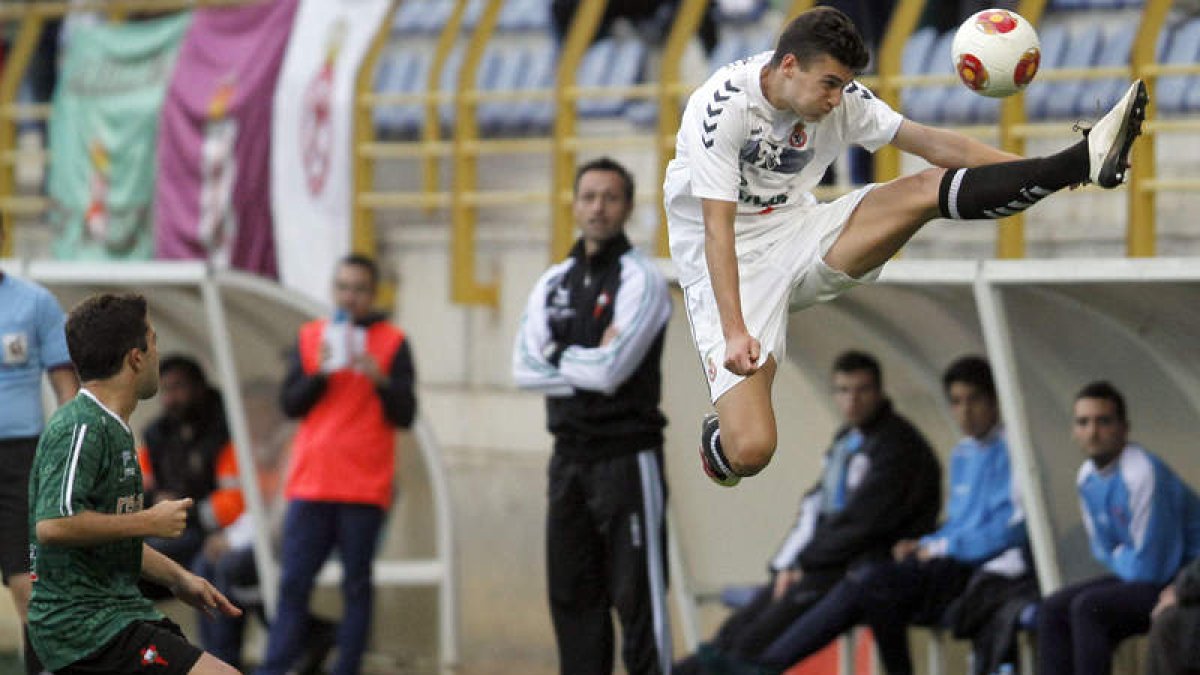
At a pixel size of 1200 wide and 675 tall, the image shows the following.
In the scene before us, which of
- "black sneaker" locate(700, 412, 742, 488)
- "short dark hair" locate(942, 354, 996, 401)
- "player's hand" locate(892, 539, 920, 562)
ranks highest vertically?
"short dark hair" locate(942, 354, 996, 401)

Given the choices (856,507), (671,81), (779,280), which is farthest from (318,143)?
(779,280)

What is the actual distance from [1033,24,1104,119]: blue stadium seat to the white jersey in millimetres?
3807

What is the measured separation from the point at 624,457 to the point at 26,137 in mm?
8718

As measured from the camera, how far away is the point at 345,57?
1264 centimetres

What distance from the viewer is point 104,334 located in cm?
590

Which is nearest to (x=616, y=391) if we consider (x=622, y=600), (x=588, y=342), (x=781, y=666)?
(x=588, y=342)

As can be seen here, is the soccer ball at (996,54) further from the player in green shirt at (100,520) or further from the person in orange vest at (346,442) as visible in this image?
the person in orange vest at (346,442)

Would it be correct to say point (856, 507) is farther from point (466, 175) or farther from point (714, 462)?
point (466, 175)

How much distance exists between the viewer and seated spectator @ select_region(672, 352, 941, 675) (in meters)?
8.94

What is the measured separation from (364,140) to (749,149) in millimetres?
5884

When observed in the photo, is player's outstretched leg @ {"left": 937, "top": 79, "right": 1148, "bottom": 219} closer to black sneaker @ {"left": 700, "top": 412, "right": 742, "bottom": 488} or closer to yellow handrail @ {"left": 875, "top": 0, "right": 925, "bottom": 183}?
black sneaker @ {"left": 700, "top": 412, "right": 742, "bottom": 488}

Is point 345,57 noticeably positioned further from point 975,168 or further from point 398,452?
point 975,168

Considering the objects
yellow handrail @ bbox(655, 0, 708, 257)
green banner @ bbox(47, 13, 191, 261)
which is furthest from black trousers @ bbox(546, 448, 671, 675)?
green banner @ bbox(47, 13, 191, 261)

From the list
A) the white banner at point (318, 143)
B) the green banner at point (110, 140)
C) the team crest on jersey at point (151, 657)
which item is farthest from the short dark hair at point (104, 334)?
the green banner at point (110, 140)
